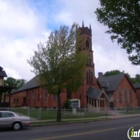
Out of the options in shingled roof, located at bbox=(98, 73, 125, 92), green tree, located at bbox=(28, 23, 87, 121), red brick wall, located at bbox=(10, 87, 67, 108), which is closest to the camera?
green tree, located at bbox=(28, 23, 87, 121)

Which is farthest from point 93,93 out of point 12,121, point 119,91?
point 12,121

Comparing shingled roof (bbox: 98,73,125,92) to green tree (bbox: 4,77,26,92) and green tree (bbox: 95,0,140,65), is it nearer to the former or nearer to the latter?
green tree (bbox: 95,0,140,65)

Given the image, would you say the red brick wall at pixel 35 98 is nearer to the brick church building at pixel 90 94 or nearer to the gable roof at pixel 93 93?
the brick church building at pixel 90 94

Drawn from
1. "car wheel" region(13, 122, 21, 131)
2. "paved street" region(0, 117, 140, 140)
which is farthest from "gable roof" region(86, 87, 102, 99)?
"car wheel" region(13, 122, 21, 131)

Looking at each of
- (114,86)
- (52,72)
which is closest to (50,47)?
(52,72)

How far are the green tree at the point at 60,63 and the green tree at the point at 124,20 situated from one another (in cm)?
948

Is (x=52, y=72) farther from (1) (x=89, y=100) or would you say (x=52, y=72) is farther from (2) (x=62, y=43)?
(1) (x=89, y=100)

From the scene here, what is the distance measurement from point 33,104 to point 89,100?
17.7 metres

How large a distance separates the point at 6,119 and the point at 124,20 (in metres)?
11.1

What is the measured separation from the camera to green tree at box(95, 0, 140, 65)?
1240 centimetres

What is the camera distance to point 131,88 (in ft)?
186

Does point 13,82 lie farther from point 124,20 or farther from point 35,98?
point 124,20

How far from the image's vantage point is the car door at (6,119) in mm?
15805

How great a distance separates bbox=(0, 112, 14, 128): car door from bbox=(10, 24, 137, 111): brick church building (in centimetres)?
2665
